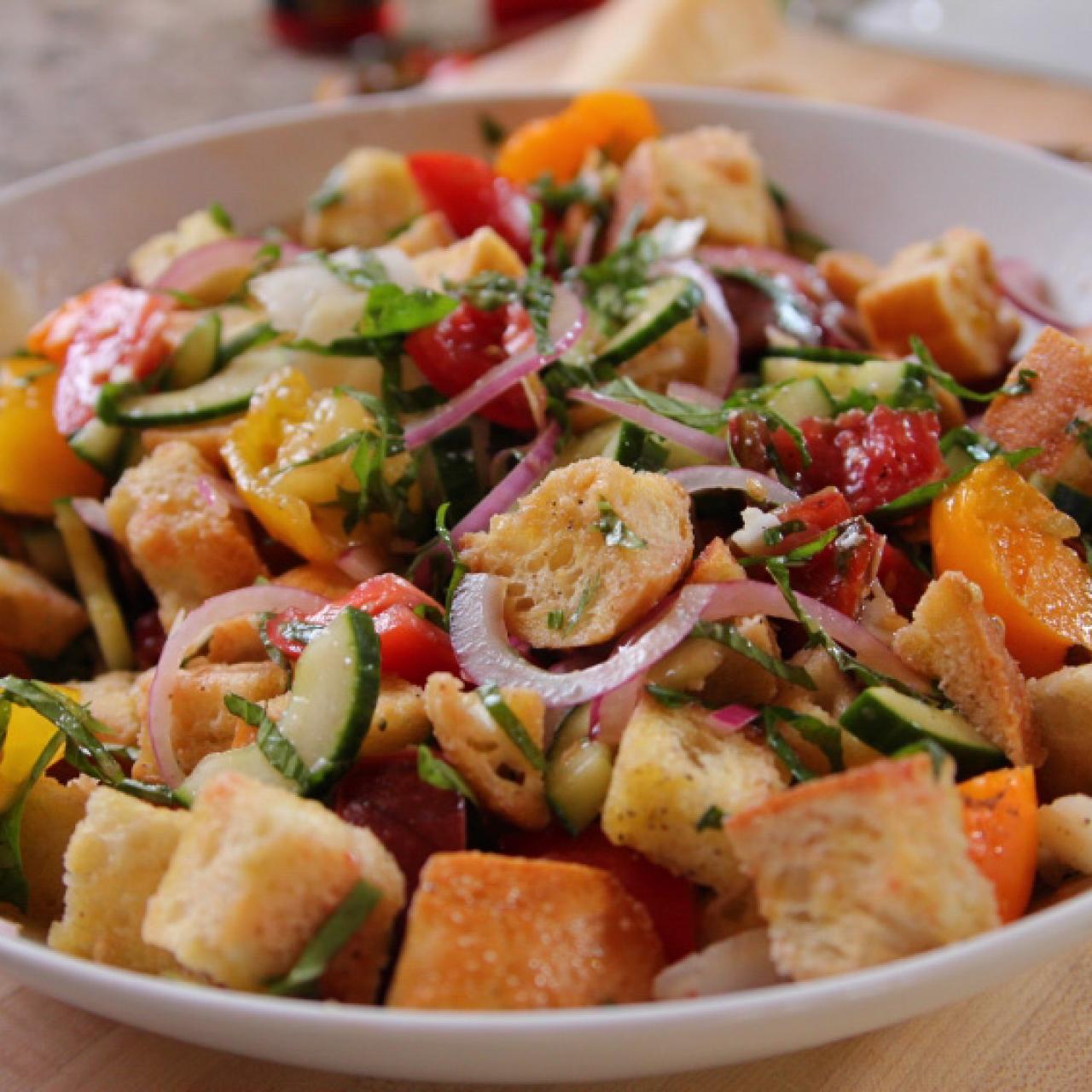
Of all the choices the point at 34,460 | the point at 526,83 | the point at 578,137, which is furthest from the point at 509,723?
the point at 526,83

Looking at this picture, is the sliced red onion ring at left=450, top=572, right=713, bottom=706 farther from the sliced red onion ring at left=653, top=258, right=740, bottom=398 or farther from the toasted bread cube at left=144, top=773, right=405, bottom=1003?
the sliced red onion ring at left=653, top=258, right=740, bottom=398

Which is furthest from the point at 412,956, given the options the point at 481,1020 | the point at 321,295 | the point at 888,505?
the point at 321,295

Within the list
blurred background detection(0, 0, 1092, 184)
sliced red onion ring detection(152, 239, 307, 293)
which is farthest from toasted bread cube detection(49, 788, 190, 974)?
blurred background detection(0, 0, 1092, 184)

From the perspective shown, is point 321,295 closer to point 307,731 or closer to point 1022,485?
point 307,731

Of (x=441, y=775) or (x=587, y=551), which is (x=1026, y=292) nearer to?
(x=587, y=551)

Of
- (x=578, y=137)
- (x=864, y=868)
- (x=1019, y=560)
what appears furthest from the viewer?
(x=578, y=137)
